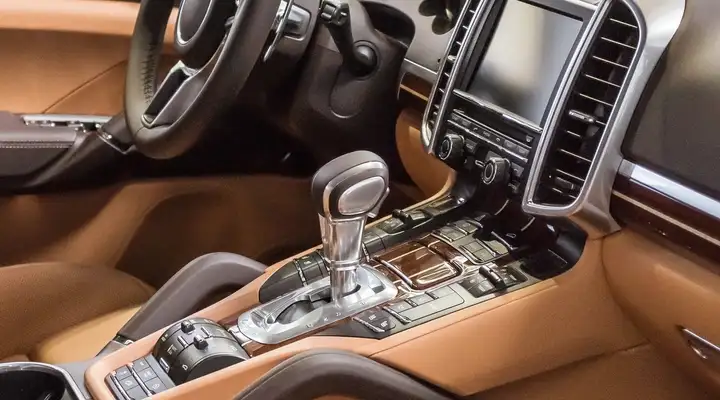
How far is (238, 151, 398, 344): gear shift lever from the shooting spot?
0.87m

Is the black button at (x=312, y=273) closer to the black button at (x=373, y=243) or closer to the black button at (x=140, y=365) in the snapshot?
the black button at (x=373, y=243)

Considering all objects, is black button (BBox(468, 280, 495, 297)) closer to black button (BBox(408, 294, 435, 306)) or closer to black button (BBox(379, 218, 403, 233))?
black button (BBox(408, 294, 435, 306))

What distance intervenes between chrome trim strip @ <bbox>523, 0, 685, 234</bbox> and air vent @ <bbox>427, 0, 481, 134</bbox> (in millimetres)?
282

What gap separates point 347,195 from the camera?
2.82ft

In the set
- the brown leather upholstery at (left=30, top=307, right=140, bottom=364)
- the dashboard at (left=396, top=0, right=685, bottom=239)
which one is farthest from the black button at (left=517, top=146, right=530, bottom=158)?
the brown leather upholstery at (left=30, top=307, right=140, bottom=364)

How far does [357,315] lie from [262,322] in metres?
0.11

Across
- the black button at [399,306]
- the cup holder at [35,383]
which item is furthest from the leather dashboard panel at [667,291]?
the cup holder at [35,383]

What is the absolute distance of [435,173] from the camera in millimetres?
1327

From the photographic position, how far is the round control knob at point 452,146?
1116 mm

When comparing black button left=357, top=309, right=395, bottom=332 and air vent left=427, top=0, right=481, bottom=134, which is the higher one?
air vent left=427, top=0, right=481, bottom=134

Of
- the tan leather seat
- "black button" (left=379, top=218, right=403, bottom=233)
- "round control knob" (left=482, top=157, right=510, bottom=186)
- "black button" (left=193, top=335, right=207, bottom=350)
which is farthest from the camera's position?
the tan leather seat

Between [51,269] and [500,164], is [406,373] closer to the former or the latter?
[500,164]

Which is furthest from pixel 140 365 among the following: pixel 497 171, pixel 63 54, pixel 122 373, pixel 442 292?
pixel 63 54

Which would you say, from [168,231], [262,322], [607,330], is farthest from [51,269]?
[607,330]
